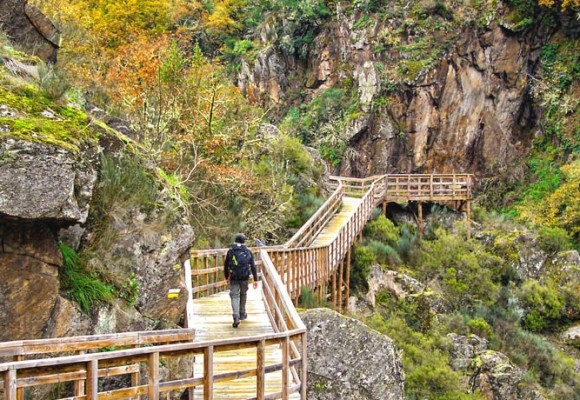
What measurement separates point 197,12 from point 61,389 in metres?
41.0

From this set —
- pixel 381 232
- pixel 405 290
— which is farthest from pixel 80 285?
pixel 381 232

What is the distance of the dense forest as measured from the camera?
12.4 meters

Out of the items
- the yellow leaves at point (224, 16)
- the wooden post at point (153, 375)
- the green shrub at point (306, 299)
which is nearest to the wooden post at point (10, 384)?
the wooden post at point (153, 375)

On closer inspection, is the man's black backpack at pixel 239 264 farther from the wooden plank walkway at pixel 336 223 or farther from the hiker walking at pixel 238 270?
the wooden plank walkway at pixel 336 223

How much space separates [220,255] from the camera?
15.0 meters

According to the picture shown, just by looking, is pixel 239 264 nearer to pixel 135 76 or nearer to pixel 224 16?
pixel 135 76

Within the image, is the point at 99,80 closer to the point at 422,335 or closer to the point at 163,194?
the point at 163,194

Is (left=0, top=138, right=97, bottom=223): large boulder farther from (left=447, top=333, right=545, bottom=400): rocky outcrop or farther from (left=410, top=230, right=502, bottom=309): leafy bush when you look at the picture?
(left=410, top=230, right=502, bottom=309): leafy bush

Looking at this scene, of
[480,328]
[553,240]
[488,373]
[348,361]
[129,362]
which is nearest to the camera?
[129,362]

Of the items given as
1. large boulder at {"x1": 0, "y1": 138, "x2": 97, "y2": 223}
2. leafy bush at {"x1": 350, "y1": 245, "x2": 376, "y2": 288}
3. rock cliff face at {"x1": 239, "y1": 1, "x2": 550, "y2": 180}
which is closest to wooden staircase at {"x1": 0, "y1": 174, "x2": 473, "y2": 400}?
leafy bush at {"x1": 350, "y1": 245, "x2": 376, "y2": 288}

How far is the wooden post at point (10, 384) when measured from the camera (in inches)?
179

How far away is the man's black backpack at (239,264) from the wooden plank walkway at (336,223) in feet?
29.9

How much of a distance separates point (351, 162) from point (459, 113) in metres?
6.66

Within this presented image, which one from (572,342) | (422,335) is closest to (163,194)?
(422,335)
